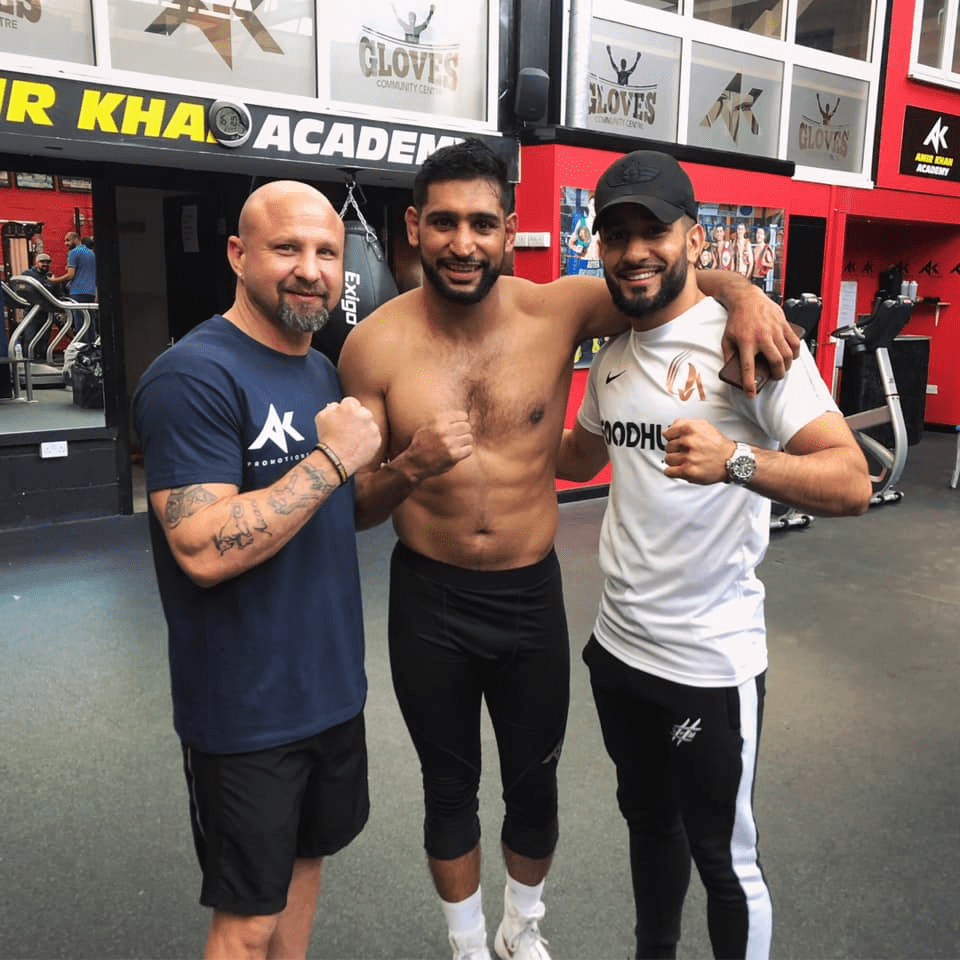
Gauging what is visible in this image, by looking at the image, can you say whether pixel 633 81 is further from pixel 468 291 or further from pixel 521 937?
pixel 521 937

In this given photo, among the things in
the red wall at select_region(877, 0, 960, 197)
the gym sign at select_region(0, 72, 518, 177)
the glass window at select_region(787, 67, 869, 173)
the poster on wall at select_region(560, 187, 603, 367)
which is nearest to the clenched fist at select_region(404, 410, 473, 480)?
the gym sign at select_region(0, 72, 518, 177)

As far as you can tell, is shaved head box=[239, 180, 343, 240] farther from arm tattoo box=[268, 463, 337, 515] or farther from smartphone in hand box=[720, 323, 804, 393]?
smartphone in hand box=[720, 323, 804, 393]

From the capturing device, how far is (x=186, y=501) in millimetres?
1396

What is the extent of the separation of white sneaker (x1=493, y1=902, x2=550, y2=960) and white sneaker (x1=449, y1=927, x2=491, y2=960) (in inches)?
2.8

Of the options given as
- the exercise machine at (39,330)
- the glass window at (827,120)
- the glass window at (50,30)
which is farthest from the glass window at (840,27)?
the exercise machine at (39,330)

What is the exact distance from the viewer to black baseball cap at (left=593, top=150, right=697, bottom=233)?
1.60 meters

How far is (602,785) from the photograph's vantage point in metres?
2.71

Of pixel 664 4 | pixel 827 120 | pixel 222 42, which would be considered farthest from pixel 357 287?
pixel 827 120

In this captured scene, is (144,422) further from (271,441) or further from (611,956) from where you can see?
(611,956)

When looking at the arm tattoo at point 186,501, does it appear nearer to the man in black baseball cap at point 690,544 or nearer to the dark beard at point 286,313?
the dark beard at point 286,313

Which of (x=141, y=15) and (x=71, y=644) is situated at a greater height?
(x=141, y=15)

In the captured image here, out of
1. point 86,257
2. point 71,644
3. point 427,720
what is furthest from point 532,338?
point 86,257

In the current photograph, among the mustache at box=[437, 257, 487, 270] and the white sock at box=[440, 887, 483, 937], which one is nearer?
the mustache at box=[437, 257, 487, 270]

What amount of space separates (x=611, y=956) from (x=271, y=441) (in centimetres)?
137
